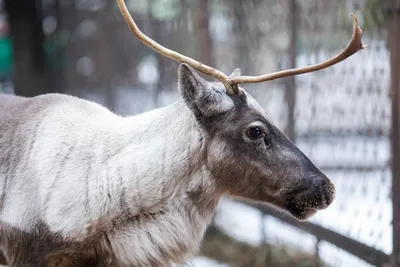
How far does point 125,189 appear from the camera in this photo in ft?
10.3

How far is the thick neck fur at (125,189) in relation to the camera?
3.11 metres

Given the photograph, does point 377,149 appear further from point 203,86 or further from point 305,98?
point 203,86

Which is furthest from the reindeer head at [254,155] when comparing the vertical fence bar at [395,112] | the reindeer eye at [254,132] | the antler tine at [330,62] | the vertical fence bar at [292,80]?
the vertical fence bar at [292,80]

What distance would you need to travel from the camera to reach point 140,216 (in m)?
3.16

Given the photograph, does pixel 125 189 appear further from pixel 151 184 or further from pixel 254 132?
pixel 254 132

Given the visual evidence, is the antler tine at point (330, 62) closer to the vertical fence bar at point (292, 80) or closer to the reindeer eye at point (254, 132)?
the reindeer eye at point (254, 132)

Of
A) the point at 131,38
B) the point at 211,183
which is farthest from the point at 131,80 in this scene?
the point at 211,183

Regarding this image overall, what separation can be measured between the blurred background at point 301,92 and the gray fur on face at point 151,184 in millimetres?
1070

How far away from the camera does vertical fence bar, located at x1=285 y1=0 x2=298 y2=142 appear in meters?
4.91

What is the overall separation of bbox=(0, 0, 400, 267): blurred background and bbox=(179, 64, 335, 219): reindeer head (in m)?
0.99

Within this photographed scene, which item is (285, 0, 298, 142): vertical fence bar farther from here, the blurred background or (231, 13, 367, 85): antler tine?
(231, 13, 367, 85): antler tine

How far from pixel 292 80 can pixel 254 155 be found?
74.8 inches

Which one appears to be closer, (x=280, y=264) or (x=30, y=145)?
(x=30, y=145)

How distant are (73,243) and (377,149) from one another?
1941 mm
